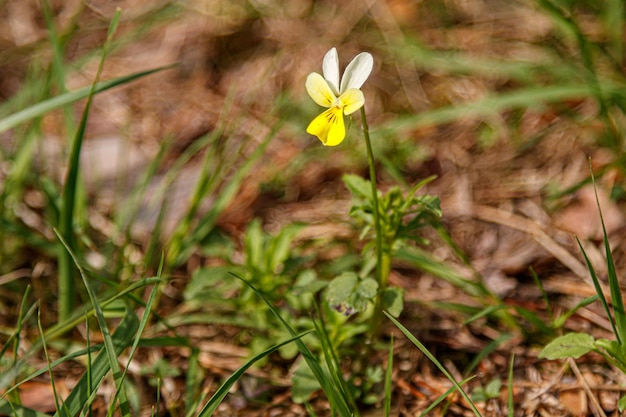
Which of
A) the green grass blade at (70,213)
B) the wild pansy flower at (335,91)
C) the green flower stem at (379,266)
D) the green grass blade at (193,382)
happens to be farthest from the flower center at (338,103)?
the green grass blade at (193,382)

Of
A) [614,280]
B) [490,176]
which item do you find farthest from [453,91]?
[614,280]

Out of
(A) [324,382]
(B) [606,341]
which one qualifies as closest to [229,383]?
(A) [324,382]

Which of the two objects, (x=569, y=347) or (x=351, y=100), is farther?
(x=569, y=347)

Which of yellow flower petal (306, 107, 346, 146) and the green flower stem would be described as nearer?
yellow flower petal (306, 107, 346, 146)

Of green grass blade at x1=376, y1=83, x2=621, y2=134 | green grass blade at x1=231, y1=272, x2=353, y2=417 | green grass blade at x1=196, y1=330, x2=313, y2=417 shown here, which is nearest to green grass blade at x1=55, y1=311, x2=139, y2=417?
green grass blade at x1=196, y1=330, x2=313, y2=417

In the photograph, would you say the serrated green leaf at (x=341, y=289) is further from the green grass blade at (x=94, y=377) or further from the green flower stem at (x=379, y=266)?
the green grass blade at (x=94, y=377)

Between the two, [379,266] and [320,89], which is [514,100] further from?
[320,89]

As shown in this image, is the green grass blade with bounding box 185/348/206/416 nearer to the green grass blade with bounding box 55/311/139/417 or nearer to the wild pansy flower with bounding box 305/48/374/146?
the green grass blade with bounding box 55/311/139/417
